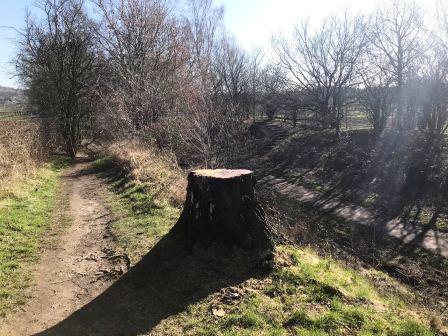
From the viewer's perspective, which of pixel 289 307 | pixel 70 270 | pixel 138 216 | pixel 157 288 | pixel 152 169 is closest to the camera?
pixel 289 307

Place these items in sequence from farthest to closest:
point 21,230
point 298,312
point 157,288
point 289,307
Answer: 1. point 21,230
2. point 157,288
3. point 289,307
4. point 298,312

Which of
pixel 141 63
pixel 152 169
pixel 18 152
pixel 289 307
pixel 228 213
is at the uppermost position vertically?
pixel 141 63

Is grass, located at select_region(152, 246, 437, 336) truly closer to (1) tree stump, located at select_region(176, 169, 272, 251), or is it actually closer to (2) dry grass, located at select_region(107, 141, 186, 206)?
(1) tree stump, located at select_region(176, 169, 272, 251)

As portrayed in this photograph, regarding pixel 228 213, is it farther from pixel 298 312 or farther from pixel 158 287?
pixel 298 312

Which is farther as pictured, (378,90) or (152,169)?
(378,90)

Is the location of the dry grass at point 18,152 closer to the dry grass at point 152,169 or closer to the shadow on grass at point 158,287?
the dry grass at point 152,169

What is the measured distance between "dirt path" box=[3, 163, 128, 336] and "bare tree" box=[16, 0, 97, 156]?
13.2m

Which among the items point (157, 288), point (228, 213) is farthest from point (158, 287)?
point (228, 213)

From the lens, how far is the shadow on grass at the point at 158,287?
445 cm

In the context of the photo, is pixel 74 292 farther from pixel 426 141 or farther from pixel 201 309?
pixel 426 141

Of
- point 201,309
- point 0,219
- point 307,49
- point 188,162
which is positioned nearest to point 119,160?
point 188,162

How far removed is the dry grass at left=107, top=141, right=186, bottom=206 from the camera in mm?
9531

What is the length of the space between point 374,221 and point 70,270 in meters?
10.6

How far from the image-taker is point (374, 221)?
13.8 metres
